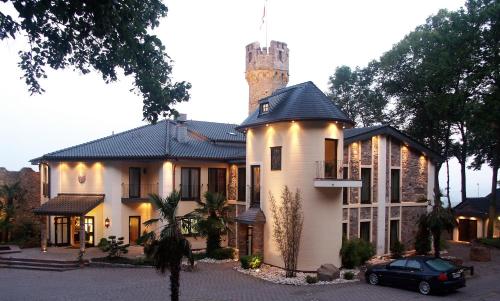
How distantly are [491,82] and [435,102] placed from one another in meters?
3.98

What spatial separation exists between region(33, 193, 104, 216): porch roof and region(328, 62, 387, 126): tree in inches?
1041

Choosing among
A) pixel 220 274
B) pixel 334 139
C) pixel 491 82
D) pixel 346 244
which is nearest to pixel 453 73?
pixel 491 82

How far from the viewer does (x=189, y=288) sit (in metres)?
18.0

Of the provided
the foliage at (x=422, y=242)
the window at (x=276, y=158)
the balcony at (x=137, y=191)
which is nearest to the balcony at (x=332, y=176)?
the window at (x=276, y=158)

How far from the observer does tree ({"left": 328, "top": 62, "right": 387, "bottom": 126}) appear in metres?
42.4

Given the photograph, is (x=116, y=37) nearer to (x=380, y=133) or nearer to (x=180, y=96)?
(x=180, y=96)

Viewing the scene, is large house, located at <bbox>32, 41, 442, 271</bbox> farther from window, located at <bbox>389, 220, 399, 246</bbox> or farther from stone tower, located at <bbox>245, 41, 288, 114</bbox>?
stone tower, located at <bbox>245, 41, 288, 114</bbox>

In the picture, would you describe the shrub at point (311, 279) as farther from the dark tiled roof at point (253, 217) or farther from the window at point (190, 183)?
the window at point (190, 183)

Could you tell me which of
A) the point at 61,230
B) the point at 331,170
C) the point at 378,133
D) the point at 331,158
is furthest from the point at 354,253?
the point at 61,230

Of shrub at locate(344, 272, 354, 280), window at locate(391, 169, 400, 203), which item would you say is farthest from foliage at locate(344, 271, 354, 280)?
window at locate(391, 169, 400, 203)

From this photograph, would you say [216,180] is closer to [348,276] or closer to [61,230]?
[61,230]

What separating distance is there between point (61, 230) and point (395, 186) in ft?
66.3

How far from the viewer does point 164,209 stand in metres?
13.6

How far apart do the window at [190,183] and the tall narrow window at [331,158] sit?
30.9ft
